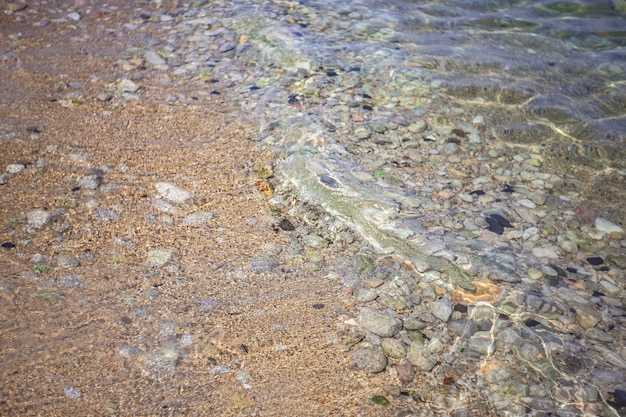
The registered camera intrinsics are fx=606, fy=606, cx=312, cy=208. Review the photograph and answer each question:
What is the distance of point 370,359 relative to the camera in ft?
7.90

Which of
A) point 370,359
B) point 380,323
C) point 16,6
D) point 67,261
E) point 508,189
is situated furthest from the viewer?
point 16,6

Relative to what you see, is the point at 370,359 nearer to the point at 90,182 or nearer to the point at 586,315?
the point at 586,315

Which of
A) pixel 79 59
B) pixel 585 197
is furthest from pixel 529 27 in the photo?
pixel 79 59

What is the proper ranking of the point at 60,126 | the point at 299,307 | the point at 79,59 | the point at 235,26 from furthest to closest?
the point at 235,26
the point at 79,59
the point at 60,126
the point at 299,307

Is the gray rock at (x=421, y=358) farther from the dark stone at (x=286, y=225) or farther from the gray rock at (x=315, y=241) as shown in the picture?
the dark stone at (x=286, y=225)

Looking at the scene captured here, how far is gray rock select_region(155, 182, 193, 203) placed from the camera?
3.23m

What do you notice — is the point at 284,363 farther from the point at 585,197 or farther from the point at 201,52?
the point at 201,52

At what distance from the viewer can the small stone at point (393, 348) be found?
7.97 ft

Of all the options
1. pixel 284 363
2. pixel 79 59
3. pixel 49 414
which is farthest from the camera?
pixel 79 59

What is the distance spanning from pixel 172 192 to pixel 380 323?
1.39 metres

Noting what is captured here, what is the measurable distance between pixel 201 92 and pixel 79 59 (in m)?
1.07

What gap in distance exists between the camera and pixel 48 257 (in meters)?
2.78

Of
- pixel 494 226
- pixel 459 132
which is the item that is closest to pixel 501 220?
pixel 494 226

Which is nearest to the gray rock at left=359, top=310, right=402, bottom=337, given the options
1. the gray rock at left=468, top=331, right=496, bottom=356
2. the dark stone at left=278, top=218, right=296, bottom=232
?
the gray rock at left=468, top=331, right=496, bottom=356
